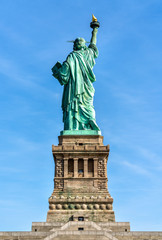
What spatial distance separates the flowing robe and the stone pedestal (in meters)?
1.88

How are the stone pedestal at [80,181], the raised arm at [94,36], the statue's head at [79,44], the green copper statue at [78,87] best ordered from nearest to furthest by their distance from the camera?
1. the stone pedestal at [80,181]
2. the green copper statue at [78,87]
3. the statue's head at [79,44]
4. the raised arm at [94,36]

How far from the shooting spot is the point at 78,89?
4894 centimetres

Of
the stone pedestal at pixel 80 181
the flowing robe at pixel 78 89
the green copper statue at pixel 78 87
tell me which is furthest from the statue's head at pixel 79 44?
the stone pedestal at pixel 80 181

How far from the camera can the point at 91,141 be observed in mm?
46531

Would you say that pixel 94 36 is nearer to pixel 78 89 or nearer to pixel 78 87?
pixel 78 87

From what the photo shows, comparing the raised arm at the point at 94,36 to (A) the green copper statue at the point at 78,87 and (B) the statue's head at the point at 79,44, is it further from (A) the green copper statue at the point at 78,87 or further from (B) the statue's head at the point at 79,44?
(A) the green copper statue at the point at 78,87

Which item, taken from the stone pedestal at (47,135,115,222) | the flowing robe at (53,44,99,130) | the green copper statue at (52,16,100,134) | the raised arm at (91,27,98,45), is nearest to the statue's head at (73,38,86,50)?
the green copper statue at (52,16,100,134)

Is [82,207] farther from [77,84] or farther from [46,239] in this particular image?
[77,84]

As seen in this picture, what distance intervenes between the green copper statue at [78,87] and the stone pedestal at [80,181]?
1.86 meters

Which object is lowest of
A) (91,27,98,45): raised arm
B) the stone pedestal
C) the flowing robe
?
the stone pedestal

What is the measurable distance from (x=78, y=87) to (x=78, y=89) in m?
0.19

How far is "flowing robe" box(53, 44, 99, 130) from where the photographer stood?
158 ft

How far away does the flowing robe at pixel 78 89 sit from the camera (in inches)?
1893

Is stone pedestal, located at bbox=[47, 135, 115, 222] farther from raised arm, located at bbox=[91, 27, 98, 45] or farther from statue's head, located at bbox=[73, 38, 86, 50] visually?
raised arm, located at bbox=[91, 27, 98, 45]
